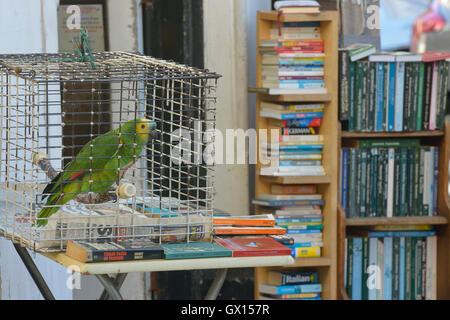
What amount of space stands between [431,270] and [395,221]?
34cm

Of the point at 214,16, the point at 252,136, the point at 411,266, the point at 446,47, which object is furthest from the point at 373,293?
the point at 214,16

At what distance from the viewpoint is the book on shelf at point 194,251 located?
161 cm

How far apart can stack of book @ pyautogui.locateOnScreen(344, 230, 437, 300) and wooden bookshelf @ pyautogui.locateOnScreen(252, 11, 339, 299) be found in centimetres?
14

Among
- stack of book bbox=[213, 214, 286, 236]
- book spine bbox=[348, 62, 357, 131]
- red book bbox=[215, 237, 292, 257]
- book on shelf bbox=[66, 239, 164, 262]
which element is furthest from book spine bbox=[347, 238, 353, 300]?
book on shelf bbox=[66, 239, 164, 262]

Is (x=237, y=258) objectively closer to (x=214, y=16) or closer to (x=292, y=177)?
(x=292, y=177)

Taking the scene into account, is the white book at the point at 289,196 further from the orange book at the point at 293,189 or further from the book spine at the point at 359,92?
the book spine at the point at 359,92

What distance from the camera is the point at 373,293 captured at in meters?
3.47

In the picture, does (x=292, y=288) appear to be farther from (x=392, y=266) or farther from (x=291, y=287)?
(x=392, y=266)

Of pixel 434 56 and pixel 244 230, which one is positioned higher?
pixel 434 56

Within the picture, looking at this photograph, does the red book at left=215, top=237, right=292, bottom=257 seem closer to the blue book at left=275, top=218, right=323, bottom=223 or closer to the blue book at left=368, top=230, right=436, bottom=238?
the blue book at left=275, top=218, right=323, bottom=223

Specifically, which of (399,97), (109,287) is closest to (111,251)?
(109,287)

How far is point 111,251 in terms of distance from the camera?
5.20ft

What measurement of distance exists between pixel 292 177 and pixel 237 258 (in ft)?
5.40

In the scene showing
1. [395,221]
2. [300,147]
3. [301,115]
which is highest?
[301,115]
